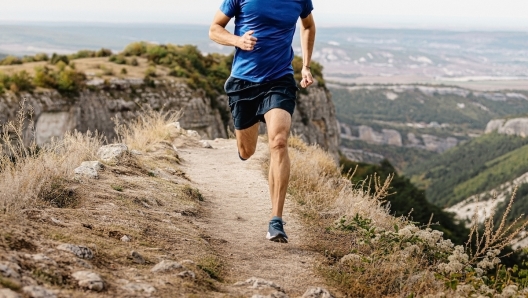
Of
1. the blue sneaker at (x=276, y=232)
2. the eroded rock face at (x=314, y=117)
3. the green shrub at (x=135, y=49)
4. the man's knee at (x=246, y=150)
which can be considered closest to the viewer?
the blue sneaker at (x=276, y=232)

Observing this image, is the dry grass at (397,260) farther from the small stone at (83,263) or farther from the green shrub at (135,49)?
the green shrub at (135,49)

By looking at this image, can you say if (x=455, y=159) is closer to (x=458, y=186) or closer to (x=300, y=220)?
(x=458, y=186)

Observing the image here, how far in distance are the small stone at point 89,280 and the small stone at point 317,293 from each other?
1.31 meters

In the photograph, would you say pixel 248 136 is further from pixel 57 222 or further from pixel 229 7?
pixel 57 222

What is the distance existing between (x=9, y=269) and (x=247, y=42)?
292cm

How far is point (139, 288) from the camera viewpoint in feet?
11.1

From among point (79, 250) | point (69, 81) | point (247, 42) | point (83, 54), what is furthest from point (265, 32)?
point (83, 54)

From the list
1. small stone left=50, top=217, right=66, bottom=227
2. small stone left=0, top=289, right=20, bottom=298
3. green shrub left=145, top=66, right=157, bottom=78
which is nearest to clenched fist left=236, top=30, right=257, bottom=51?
small stone left=50, top=217, right=66, bottom=227

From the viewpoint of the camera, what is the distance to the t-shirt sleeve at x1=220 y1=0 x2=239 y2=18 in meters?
5.52

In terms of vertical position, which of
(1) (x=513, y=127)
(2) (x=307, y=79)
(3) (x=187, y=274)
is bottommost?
(1) (x=513, y=127)

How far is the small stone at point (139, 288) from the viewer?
3.33m

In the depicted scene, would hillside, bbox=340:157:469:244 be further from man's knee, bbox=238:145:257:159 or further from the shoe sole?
the shoe sole

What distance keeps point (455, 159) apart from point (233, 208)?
→ 512 feet

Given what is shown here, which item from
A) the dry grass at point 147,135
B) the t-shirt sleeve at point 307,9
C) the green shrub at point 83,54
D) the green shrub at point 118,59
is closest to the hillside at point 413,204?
the green shrub at point 118,59
